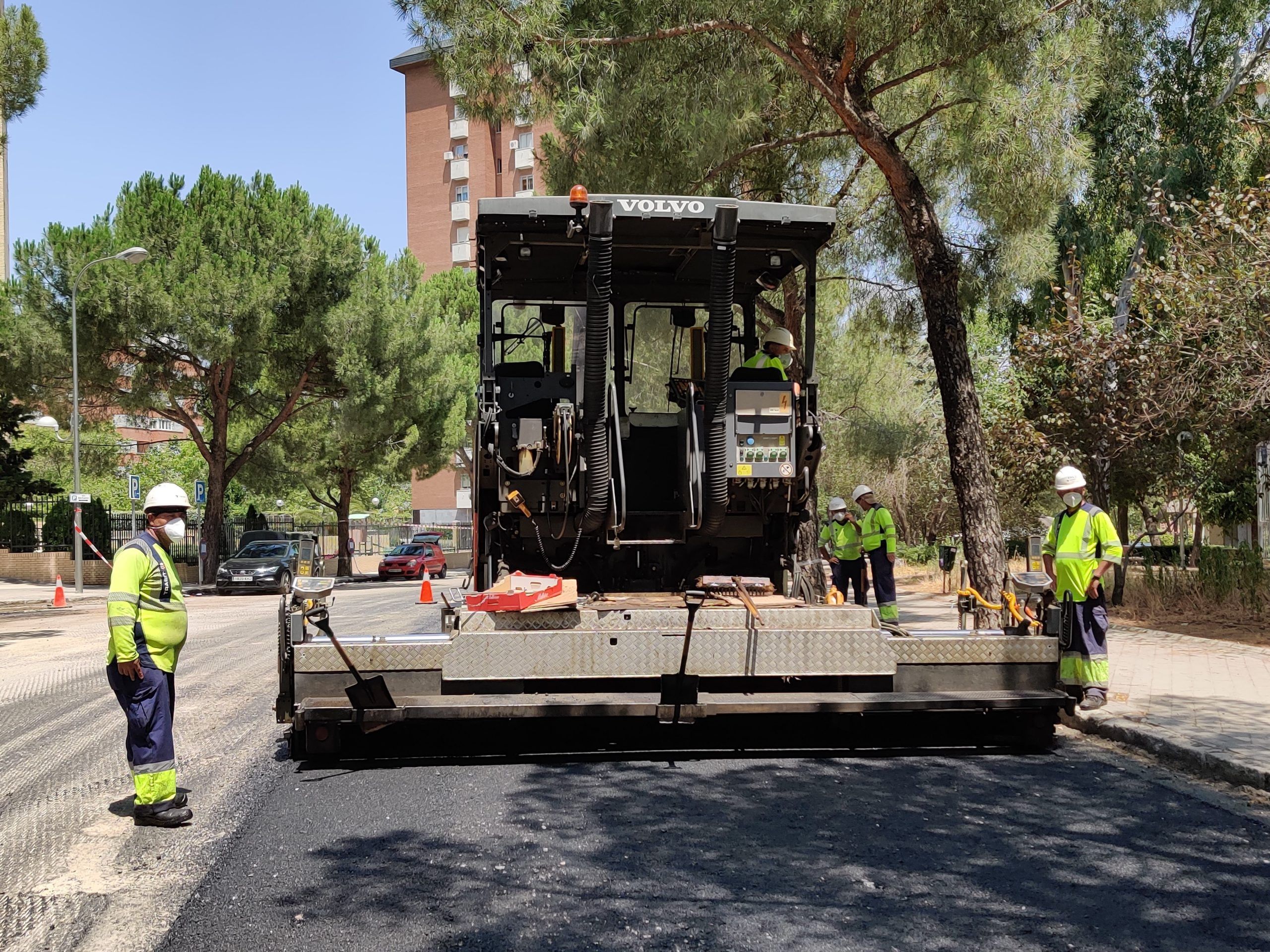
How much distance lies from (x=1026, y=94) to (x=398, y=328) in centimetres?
2476

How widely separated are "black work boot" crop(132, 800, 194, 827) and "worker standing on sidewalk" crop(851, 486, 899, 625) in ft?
27.9

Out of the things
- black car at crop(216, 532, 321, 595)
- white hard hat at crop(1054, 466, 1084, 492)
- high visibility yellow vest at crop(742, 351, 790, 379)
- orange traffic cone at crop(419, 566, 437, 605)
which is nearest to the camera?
high visibility yellow vest at crop(742, 351, 790, 379)

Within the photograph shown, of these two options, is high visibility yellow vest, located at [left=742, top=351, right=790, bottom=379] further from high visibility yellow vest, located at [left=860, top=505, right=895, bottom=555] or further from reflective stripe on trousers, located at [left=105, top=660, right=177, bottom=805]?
Result: high visibility yellow vest, located at [left=860, top=505, right=895, bottom=555]

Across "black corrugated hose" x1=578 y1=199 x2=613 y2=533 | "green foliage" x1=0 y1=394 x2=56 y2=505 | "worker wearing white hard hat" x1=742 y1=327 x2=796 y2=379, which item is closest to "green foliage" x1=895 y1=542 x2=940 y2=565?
"green foliage" x1=0 y1=394 x2=56 y2=505

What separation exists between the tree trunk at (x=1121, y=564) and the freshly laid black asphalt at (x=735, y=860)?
6652 millimetres

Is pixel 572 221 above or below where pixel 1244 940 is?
above

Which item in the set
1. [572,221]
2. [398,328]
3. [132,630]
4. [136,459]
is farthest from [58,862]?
[136,459]

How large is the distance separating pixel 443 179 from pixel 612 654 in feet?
224

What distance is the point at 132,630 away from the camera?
6035 mm

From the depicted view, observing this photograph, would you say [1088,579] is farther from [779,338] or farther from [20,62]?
[20,62]

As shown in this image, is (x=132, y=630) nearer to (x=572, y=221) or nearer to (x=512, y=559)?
(x=512, y=559)

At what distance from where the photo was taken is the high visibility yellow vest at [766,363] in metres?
8.11

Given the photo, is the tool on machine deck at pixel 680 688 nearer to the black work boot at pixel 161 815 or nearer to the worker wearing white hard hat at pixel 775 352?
the worker wearing white hard hat at pixel 775 352

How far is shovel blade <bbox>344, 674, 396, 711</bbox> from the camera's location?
6.59m
